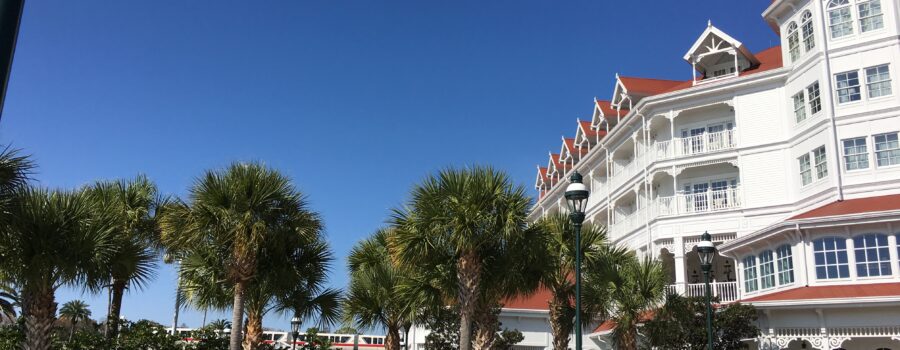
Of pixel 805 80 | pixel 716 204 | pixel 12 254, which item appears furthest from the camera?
pixel 716 204

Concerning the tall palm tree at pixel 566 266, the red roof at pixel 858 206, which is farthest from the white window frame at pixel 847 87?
the tall palm tree at pixel 566 266

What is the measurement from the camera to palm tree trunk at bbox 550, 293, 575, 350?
24312mm

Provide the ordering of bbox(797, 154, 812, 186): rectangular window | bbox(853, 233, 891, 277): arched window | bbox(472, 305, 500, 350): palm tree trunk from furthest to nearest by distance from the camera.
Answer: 1. bbox(797, 154, 812, 186): rectangular window
2. bbox(853, 233, 891, 277): arched window
3. bbox(472, 305, 500, 350): palm tree trunk

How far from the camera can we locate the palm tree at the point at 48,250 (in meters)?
17.6

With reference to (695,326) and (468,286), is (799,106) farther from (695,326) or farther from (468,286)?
(468,286)

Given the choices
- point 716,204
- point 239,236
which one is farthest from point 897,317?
point 239,236

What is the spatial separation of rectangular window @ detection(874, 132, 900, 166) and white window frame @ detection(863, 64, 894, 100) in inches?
67.4

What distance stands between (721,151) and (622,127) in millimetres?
6511

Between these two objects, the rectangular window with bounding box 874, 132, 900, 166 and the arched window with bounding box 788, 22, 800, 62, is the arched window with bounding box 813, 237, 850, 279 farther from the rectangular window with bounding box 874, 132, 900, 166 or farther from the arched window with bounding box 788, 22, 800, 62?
the arched window with bounding box 788, 22, 800, 62

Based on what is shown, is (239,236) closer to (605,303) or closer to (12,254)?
(12,254)

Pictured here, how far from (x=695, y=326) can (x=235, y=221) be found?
1548 centimetres

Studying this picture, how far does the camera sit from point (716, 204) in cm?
3381

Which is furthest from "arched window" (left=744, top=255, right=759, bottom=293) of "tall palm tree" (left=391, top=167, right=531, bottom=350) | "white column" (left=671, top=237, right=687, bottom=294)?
"tall palm tree" (left=391, top=167, right=531, bottom=350)

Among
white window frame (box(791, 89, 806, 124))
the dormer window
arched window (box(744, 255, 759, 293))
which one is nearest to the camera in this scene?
arched window (box(744, 255, 759, 293))
